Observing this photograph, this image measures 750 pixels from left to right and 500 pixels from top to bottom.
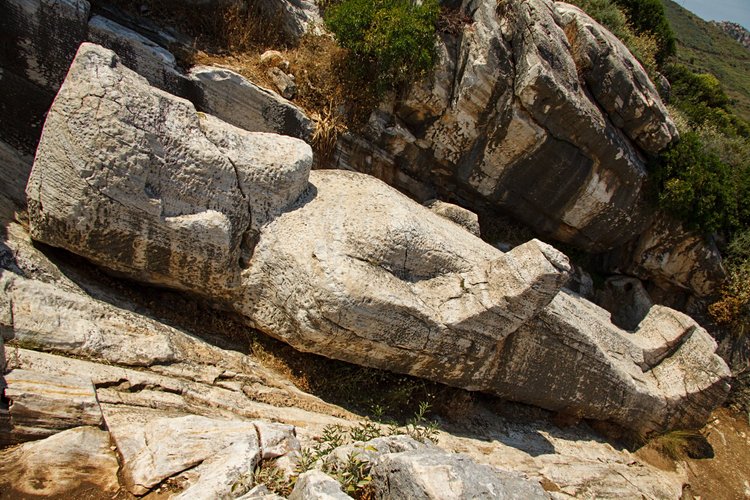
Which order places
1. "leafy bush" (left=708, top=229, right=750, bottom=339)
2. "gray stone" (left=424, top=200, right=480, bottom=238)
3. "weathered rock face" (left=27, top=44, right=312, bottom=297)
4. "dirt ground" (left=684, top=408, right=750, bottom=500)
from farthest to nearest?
"leafy bush" (left=708, top=229, right=750, bottom=339), "dirt ground" (left=684, top=408, right=750, bottom=500), "gray stone" (left=424, top=200, right=480, bottom=238), "weathered rock face" (left=27, top=44, right=312, bottom=297)

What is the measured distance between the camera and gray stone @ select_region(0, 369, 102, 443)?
437 cm

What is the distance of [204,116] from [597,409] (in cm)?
794

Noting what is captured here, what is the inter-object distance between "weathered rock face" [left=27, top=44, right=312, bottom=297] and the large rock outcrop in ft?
0.05

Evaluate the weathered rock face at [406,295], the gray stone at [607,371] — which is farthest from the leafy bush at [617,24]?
the weathered rock face at [406,295]

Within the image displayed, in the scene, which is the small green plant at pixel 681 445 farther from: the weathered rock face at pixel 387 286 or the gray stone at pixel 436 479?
the gray stone at pixel 436 479

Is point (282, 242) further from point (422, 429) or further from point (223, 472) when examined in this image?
point (422, 429)

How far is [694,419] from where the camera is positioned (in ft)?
32.9

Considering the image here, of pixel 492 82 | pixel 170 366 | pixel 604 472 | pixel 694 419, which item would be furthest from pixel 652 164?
pixel 170 366

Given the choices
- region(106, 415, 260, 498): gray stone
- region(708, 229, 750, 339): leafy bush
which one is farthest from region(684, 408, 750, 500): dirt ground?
region(106, 415, 260, 498): gray stone

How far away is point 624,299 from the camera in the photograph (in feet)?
38.9

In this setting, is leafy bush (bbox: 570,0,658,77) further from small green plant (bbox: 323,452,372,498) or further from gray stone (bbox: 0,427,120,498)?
gray stone (bbox: 0,427,120,498)

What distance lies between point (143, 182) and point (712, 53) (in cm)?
6092

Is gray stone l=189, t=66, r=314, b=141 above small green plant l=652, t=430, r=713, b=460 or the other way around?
above

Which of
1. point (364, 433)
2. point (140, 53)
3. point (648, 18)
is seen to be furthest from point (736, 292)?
point (140, 53)
